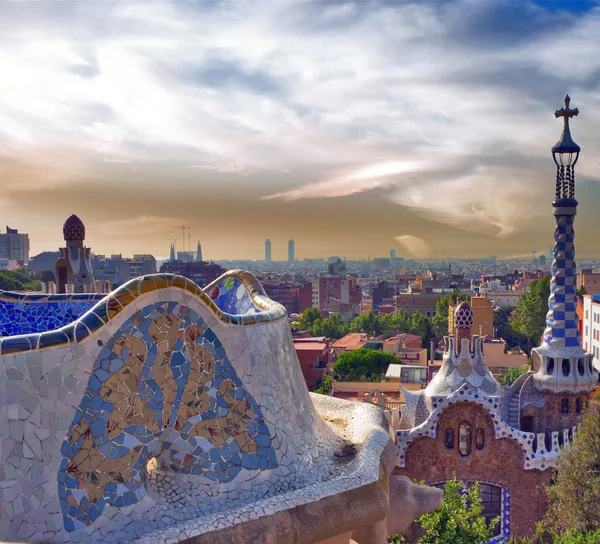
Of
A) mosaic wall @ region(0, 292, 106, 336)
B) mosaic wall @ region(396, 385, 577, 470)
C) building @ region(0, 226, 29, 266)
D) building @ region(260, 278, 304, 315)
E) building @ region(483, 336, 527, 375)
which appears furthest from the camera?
building @ region(0, 226, 29, 266)

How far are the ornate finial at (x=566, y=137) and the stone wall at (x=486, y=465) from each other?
6303 mm

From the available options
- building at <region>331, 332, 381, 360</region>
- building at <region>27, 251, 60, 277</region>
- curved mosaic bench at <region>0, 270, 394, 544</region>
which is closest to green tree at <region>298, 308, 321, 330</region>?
building at <region>331, 332, 381, 360</region>

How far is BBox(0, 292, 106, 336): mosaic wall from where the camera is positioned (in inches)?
310

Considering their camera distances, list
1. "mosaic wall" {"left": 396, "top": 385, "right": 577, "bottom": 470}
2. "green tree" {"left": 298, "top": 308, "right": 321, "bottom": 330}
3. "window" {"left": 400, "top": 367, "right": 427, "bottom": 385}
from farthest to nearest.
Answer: "green tree" {"left": 298, "top": 308, "right": 321, "bottom": 330} < "window" {"left": 400, "top": 367, "right": 427, "bottom": 385} < "mosaic wall" {"left": 396, "top": 385, "right": 577, "bottom": 470}

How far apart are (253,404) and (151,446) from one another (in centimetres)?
109

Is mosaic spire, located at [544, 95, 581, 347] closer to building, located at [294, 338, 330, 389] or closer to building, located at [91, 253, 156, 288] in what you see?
building, located at [294, 338, 330, 389]

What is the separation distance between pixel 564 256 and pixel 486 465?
5.10 m

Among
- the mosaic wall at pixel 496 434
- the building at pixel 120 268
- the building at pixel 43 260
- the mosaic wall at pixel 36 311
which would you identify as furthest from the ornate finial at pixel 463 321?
the building at pixel 43 260

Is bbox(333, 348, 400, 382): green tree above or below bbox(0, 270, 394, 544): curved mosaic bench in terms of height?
below

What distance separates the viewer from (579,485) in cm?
1160

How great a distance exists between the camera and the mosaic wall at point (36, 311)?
7883mm

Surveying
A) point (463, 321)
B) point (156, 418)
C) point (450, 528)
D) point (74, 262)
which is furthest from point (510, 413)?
point (74, 262)

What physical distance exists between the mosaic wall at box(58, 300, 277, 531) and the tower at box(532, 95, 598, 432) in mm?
9739

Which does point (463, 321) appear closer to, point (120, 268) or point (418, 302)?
point (418, 302)
